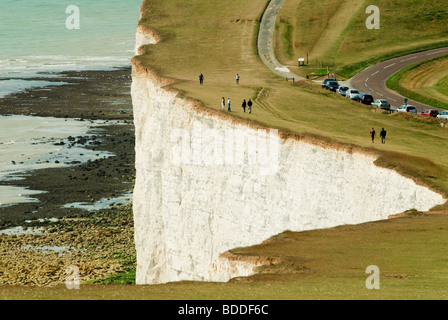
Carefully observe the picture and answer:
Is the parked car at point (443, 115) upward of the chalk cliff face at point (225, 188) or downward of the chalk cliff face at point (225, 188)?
upward

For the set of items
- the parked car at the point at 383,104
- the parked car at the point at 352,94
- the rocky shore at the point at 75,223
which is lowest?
the rocky shore at the point at 75,223

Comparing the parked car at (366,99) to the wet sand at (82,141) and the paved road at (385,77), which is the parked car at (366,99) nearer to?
the paved road at (385,77)

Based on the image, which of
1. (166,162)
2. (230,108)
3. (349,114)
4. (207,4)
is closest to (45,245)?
(166,162)

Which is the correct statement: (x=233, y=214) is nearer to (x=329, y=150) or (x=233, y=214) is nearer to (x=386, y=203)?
(x=329, y=150)

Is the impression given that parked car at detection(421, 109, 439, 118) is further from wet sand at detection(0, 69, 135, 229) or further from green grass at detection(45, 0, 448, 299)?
wet sand at detection(0, 69, 135, 229)

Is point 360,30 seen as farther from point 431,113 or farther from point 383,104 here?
point 431,113

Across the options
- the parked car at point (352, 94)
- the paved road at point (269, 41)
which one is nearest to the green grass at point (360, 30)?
the paved road at point (269, 41)
